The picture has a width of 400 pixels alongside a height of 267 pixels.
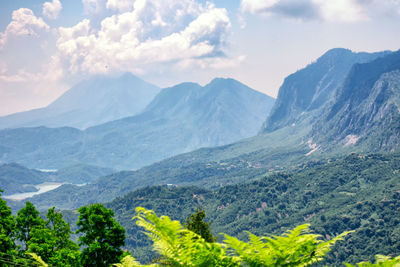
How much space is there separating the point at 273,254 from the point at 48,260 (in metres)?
29.6

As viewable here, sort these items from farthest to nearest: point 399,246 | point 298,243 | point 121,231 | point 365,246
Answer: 1. point 365,246
2. point 399,246
3. point 121,231
4. point 298,243

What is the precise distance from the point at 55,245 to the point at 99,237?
892 cm

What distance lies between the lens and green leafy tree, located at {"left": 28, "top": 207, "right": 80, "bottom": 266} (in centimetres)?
3120

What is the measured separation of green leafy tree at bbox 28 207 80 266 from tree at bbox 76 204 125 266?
52.5 inches

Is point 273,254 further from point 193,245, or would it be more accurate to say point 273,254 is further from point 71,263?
point 71,263

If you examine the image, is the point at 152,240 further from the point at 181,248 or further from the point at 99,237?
the point at 99,237

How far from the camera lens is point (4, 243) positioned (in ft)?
104

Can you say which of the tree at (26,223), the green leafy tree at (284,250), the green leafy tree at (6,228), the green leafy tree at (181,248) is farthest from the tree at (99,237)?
the green leafy tree at (284,250)

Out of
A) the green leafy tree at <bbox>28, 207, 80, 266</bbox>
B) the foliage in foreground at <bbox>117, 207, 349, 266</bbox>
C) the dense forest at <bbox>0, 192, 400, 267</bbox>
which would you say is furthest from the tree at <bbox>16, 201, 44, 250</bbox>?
the foliage in foreground at <bbox>117, 207, 349, 266</bbox>

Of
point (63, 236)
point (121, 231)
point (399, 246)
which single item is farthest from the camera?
point (399, 246)

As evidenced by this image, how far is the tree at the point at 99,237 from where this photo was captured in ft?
101

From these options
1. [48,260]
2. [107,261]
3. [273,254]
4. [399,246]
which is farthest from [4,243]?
[399,246]

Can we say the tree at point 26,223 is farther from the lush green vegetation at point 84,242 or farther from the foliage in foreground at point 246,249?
the foliage in foreground at point 246,249

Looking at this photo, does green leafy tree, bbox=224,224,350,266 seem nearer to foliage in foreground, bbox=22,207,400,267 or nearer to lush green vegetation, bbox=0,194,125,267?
foliage in foreground, bbox=22,207,400,267
